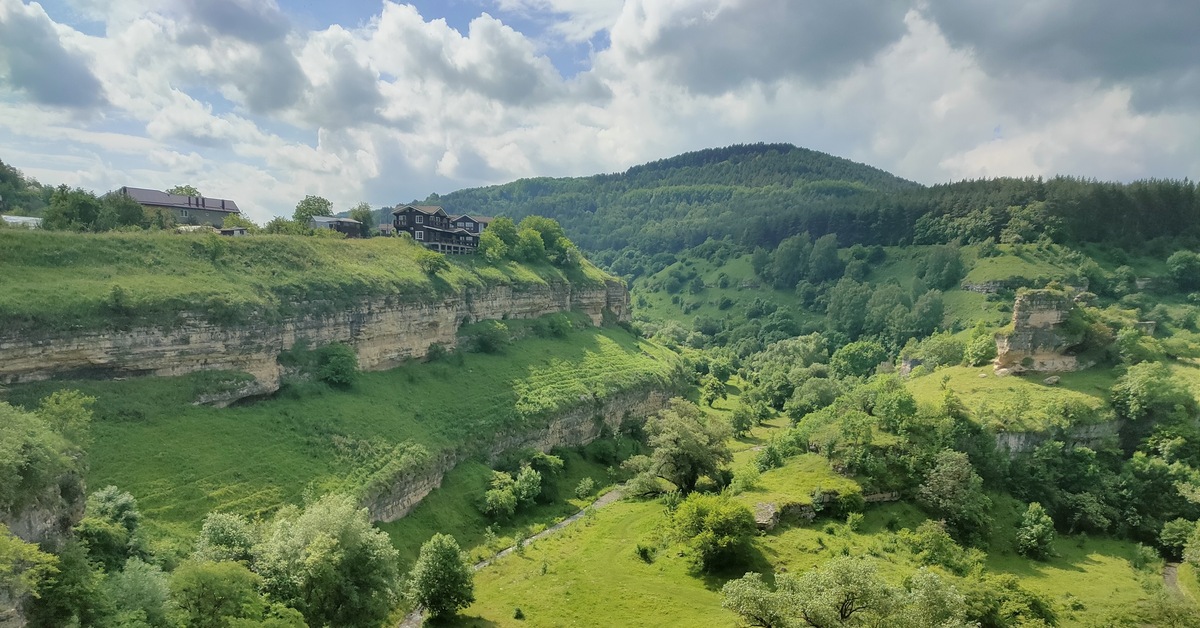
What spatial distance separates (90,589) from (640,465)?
35728 mm

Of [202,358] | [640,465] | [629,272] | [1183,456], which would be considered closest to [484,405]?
[640,465]

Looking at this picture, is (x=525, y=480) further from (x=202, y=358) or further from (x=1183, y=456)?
(x=1183, y=456)

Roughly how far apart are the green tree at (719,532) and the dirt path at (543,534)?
12468 mm

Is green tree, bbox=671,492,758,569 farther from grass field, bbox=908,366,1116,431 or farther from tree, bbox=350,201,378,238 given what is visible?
tree, bbox=350,201,378,238

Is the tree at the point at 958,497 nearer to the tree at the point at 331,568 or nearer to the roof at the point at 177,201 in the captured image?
the tree at the point at 331,568

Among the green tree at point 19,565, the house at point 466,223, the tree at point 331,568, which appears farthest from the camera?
the house at point 466,223

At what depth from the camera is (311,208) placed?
80.3 meters

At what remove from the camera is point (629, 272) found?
187 meters

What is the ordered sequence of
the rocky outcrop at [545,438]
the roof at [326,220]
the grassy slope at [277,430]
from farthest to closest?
1. the roof at [326,220]
2. the rocky outcrop at [545,438]
3. the grassy slope at [277,430]

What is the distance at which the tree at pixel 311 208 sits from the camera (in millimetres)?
78500

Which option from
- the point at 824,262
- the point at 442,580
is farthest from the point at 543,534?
the point at 824,262

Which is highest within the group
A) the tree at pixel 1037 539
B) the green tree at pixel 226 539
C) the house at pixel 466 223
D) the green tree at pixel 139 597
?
the house at pixel 466 223

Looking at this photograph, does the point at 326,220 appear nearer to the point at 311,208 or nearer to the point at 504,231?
the point at 311,208

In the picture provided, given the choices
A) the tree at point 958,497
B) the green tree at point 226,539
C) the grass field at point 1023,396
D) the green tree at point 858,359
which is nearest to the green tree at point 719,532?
the tree at point 958,497
